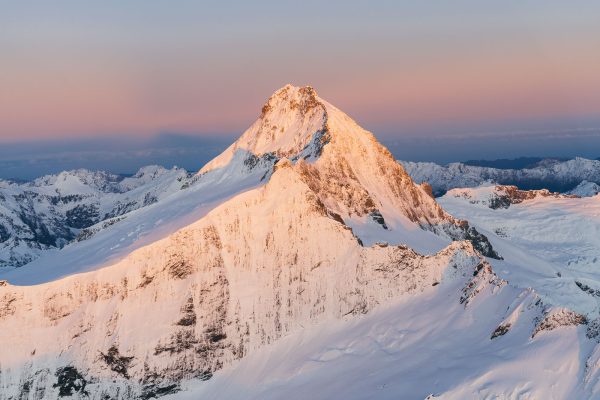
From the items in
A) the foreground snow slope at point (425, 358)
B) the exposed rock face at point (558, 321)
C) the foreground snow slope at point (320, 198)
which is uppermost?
the foreground snow slope at point (320, 198)

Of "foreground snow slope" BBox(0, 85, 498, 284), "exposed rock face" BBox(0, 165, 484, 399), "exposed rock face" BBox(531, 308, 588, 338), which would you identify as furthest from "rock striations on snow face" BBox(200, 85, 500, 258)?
"exposed rock face" BBox(531, 308, 588, 338)

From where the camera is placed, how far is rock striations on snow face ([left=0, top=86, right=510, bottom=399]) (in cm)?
12488

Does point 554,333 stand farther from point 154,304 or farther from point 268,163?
point 268,163

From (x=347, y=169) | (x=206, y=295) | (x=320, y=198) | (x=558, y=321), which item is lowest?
(x=558, y=321)

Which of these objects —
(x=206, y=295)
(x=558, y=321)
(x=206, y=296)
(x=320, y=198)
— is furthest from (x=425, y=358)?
(x=320, y=198)

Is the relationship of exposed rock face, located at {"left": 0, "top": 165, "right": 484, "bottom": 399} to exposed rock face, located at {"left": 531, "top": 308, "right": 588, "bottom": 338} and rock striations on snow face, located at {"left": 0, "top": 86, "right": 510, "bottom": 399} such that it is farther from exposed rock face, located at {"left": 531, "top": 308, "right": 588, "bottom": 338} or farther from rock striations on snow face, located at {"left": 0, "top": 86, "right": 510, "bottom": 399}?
exposed rock face, located at {"left": 531, "top": 308, "right": 588, "bottom": 338}

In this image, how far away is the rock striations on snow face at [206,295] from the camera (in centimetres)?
12488

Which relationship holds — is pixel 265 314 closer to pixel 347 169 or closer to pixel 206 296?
pixel 206 296

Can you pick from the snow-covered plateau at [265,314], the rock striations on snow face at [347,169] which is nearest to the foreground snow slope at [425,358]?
the snow-covered plateau at [265,314]

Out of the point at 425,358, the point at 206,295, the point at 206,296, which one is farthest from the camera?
the point at 206,295

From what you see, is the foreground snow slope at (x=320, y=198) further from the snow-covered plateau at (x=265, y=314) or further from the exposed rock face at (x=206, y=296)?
the exposed rock face at (x=206, y=296)

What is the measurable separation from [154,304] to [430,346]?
2246 inches

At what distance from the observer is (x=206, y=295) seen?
13275 cm

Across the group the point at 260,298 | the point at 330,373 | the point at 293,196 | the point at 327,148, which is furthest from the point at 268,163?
the point at 330,373
